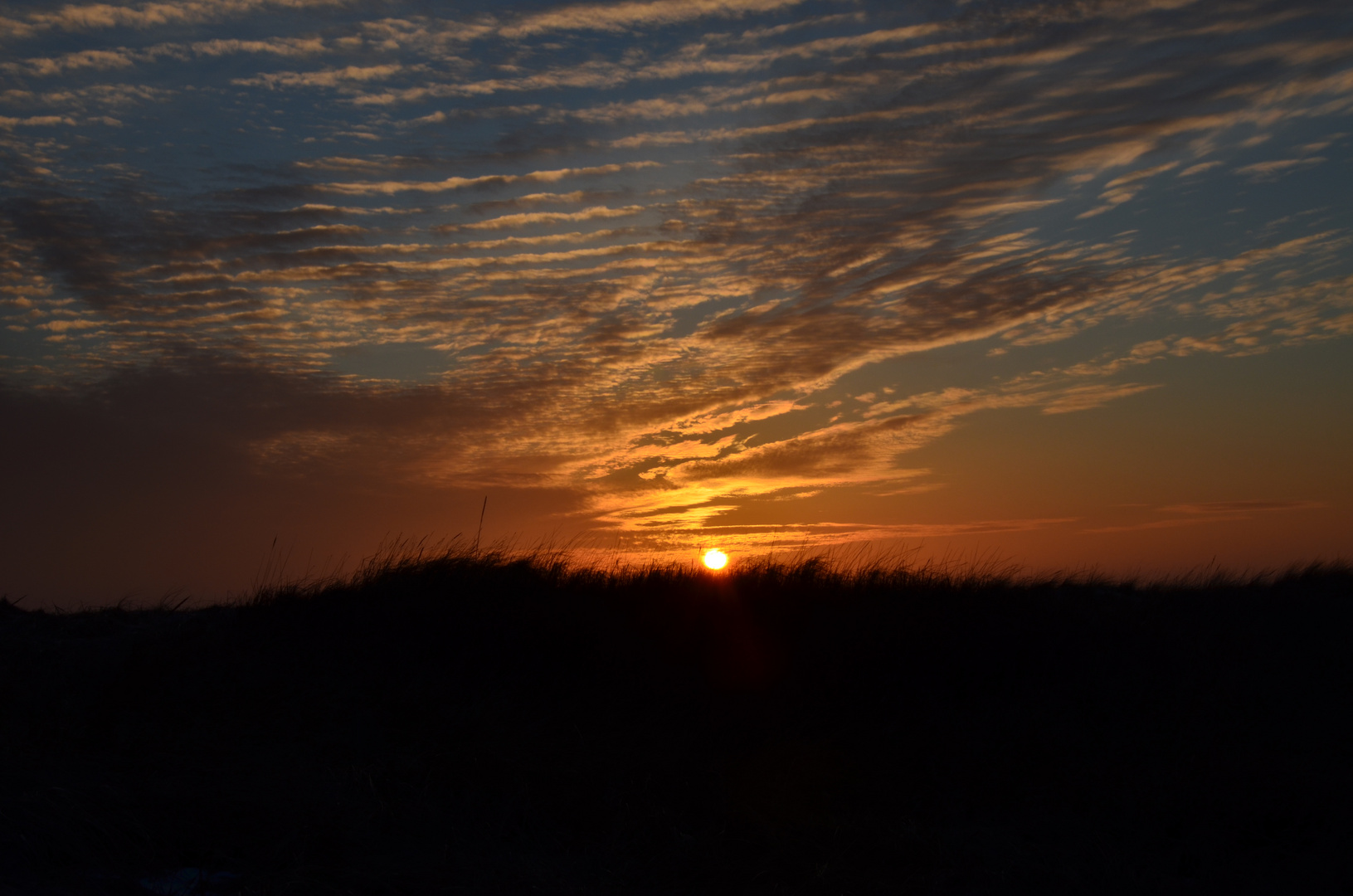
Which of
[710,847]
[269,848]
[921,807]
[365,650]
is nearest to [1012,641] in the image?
[921,807]

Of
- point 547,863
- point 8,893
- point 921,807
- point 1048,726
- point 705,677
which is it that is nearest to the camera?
point 8,893

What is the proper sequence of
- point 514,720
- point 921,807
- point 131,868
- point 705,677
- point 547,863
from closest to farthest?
point 131,868 → point 547,863 → point 921,807 → point 514,720 → point 705,677

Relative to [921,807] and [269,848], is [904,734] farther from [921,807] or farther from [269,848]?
[269,848]

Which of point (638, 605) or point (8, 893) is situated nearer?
point (8, 893)

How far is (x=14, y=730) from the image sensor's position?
614 centimetres

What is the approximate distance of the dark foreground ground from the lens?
4.99m

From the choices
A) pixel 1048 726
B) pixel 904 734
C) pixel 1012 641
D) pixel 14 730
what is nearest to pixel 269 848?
pixel 14 730

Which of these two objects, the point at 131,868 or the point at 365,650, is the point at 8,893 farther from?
the point at 365,650

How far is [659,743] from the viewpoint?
6824 mm

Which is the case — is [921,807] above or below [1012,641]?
below

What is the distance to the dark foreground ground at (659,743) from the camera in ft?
16.4

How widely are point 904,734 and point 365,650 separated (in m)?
4.95

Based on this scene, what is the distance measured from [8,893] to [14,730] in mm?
2623

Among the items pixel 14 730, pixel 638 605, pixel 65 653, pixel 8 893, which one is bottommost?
pixel 8 893
